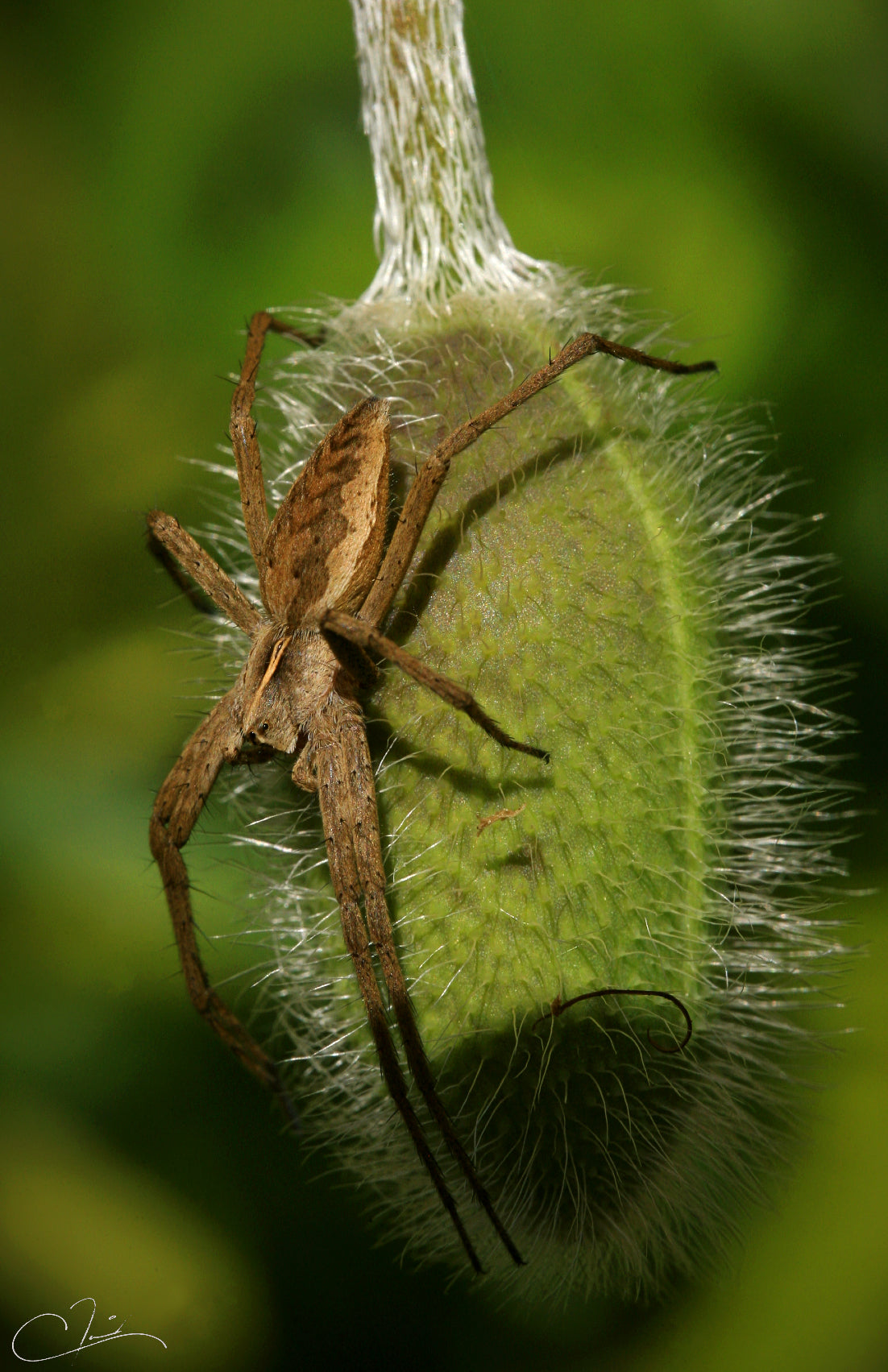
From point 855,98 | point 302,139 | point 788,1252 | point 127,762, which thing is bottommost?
point 788,1252

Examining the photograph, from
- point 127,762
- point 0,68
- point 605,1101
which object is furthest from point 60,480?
point 605,1101

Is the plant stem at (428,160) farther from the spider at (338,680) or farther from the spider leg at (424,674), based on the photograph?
the spider leg at (424,674)

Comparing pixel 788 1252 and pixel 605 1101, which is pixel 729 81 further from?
pixel 788 1252

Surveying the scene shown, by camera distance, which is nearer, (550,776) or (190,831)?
(550,776)
